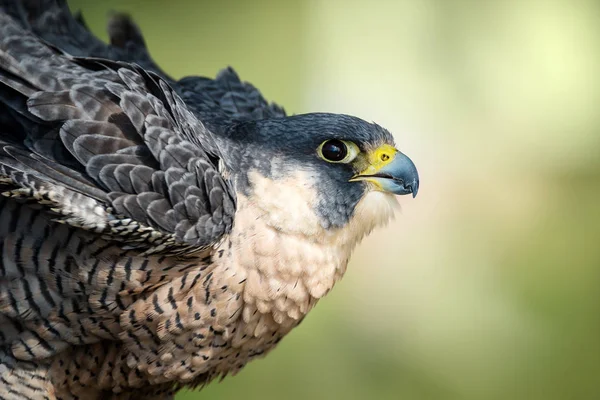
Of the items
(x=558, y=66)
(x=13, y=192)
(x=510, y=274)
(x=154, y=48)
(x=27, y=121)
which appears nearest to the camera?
(x=13, y=192)

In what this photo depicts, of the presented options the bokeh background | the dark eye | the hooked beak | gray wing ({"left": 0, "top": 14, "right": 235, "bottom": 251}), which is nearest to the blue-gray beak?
the hooked beak

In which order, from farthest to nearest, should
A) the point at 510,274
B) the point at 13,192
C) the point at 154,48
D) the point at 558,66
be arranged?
the point at 558,66, the point at 510,274, the point at 154,48, the point at 13,192

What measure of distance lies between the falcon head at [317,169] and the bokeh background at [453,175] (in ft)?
12.1

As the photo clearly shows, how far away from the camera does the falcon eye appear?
2.80 meters

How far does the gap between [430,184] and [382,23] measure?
1622 millimetres

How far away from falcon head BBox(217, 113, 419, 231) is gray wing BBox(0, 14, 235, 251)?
23cm

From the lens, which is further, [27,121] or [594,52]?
[594,52]

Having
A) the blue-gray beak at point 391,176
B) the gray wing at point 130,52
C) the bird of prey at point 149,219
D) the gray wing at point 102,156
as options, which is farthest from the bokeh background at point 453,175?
the gray wing at point 102,156

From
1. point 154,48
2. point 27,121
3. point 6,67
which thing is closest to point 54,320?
point 27,121

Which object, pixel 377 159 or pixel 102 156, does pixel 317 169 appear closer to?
pixel 377 159

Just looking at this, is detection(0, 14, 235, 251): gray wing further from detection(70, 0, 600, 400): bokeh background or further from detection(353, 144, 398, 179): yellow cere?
detection(70, 0, 600, 400): bokeh background

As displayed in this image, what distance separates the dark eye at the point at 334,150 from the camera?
280cm

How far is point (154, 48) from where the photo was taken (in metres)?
6.33

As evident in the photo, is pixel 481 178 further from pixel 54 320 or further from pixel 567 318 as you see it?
pixel 54 320
